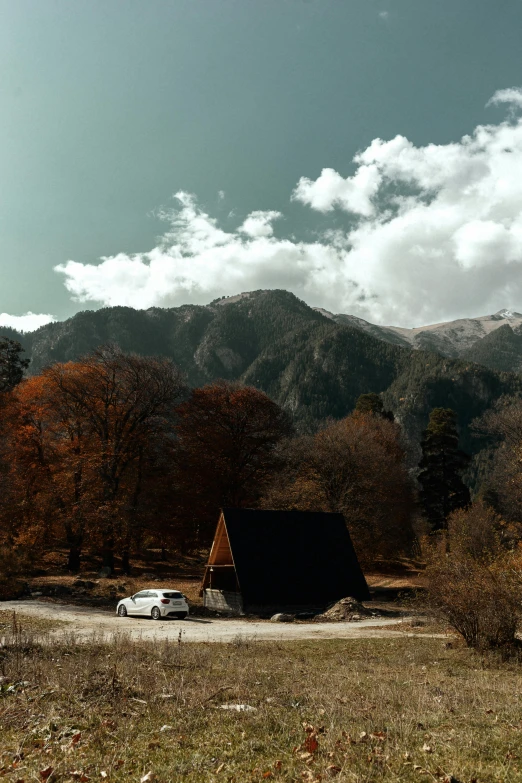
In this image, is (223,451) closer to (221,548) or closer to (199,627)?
(221,548)

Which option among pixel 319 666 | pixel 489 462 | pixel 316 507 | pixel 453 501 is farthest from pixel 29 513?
pixel 489 462

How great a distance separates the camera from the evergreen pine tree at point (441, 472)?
6228cm

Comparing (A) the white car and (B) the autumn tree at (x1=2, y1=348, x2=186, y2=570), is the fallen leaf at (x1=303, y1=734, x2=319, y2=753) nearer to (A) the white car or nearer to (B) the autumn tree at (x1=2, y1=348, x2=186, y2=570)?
(A) the white car

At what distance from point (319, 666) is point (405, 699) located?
475cm

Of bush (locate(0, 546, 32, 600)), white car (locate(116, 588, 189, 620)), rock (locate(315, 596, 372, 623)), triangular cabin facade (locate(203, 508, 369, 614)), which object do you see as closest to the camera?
white car (locate(116, 588, 189, 620))

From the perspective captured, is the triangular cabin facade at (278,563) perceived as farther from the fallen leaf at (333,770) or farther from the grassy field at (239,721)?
the fallen leaf at (333,770)

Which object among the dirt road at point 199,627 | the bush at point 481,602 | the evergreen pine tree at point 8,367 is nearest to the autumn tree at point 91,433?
the evergreen pine tree at point 8,367

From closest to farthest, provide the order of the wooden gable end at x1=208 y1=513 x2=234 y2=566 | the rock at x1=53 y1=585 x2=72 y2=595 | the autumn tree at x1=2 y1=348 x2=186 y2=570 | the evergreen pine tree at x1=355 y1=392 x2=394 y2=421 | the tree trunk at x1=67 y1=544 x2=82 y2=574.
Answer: the wooden gable end at x1=208 y1=513 x2=234 y2=566 → the rock at x1=53 y1=585 x2=72 y2=595 → the autumn tree at x1=2 y1=348 x2=186 y2=570 → the tree trunk at x1=67 y1=544 x2=82 y2=574 → the evergreen pine tree at x1=355 y1=392 x2=394 y2=421

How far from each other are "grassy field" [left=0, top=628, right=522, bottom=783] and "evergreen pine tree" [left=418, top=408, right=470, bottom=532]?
5236cm

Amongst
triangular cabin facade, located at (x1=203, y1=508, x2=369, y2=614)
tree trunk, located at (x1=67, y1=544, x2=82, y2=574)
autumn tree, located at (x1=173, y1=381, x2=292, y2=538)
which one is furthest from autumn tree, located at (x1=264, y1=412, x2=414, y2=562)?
tree trunk, located at (x1=67, y1=544, x2=82, y2=574)

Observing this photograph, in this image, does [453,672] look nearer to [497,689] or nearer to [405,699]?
[497,689]

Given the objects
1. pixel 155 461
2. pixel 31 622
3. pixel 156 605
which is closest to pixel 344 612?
pixel 156 605

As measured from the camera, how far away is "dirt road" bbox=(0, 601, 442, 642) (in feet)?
66.8

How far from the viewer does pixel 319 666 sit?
1357 centimetres
